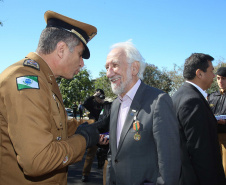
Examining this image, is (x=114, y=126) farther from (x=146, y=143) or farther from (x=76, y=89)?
(x=76, y=89)

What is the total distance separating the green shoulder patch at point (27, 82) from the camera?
1508mm

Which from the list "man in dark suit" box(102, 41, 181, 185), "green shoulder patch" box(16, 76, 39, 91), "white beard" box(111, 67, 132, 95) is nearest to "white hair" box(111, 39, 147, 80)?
"white beard" box(111, 67, 132, 95)

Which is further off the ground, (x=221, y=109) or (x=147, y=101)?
(x=147, y=101)

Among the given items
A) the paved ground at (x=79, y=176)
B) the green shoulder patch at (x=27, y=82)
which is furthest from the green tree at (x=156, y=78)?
the green shoulder patch at (x=27, y=82)

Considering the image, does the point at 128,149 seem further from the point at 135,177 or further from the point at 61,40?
the point at 61,40

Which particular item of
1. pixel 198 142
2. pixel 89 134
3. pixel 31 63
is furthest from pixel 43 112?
pixel 198 142

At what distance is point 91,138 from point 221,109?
478 cm

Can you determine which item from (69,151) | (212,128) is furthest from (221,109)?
(69,151)

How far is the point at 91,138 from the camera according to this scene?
205 centimetres

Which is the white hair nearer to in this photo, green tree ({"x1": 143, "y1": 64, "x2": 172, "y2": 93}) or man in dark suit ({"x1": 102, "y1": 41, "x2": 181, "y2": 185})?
man in dark suit ({"x1": 102, "y1": 41, "x2": 181, "y2": 185})

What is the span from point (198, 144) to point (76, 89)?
171 ft

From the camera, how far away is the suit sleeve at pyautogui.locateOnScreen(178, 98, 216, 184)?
255cm

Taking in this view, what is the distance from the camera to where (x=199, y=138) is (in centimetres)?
260

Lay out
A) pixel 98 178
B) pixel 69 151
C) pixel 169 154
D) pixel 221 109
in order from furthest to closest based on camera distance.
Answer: pixel 98 178, pixel 221 109, pixel 169 154, pixel 69 151
